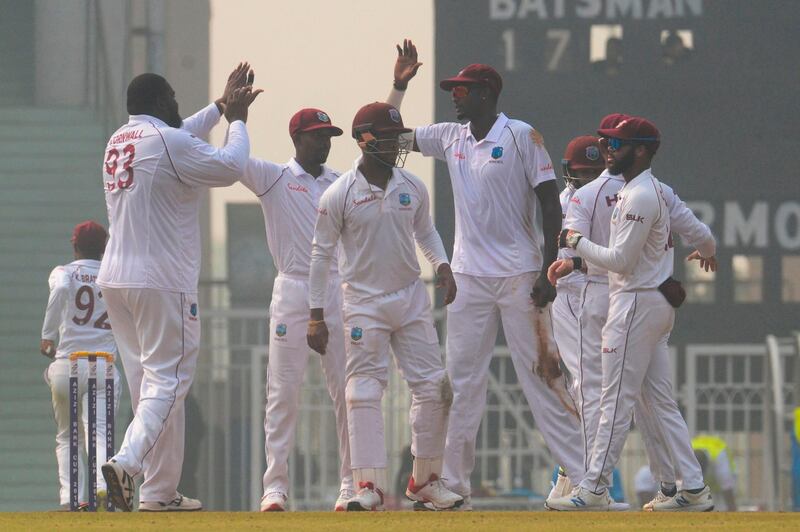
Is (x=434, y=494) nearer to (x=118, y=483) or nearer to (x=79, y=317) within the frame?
(x=118, y=483)

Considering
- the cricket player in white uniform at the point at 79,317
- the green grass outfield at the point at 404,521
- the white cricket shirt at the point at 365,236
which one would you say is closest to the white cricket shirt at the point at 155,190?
the white cricket shirt at the point at 365,236

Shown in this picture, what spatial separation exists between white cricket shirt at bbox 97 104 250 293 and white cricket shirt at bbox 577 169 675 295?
150 centimetres

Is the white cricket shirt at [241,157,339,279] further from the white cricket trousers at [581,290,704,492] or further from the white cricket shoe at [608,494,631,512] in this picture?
the white cricket shoe at [608,494,631,512]

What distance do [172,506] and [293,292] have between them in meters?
1.24

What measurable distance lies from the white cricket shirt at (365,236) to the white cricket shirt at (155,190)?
44 cm

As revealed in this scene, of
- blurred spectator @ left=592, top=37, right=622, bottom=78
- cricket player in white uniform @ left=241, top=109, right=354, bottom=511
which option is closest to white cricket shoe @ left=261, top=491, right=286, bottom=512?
cricket player in white uniform @ left=241, top=109, right=354, bottom=511

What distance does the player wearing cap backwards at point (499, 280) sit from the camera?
8.67 meters

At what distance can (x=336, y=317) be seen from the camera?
8969 millimetres

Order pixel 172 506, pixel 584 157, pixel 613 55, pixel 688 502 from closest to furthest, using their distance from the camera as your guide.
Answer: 1. pixel 172 506
2. pixel 688 502
3. pixel 584 157
4. pixel 613 55

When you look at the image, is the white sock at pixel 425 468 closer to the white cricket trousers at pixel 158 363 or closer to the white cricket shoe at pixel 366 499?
the white cricket shoe at pixel 366 499

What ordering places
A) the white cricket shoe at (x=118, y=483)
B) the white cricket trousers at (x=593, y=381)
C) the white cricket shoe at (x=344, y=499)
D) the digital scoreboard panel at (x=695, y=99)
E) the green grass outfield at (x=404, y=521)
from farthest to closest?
the digital scoreboard panel at (x=695, y=99) < the white cricket trousers at (x=593, y=381) < the white cricket shoe at (x=344, y=499) < the white cricket shoe at (x=118, y=483) < the green grass outfield at (x=404, y=521)

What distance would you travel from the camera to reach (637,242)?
8211 millimetres

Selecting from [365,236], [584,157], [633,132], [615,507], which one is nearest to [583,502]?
[615,507]

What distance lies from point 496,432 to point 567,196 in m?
9.17
